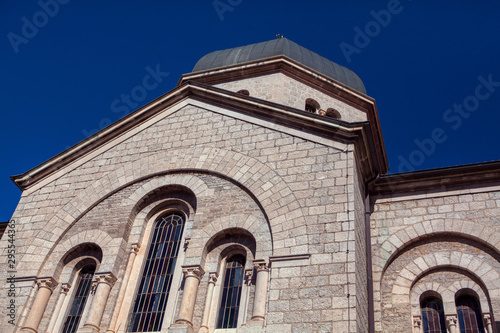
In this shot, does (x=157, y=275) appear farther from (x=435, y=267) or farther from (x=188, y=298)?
(x=435, y=267)

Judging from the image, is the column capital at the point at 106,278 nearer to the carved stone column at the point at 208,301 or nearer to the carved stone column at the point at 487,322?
the carved stone column at the point at 208,301

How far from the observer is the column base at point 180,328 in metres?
10.3

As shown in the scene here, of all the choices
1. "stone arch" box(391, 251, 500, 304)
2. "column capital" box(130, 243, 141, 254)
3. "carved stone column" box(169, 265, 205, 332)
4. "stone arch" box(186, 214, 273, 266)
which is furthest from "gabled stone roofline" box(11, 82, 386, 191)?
"carved stone column" box(169, 265, 205, 332)

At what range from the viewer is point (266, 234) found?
11.1 metres

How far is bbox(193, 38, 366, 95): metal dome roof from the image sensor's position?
790 inches

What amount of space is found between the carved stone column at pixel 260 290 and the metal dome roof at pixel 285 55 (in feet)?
35.5

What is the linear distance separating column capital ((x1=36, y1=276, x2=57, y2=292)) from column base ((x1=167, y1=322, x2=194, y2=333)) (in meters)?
3.46

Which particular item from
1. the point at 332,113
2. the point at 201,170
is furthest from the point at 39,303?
the point at 332,113

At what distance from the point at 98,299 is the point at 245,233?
3490 mm

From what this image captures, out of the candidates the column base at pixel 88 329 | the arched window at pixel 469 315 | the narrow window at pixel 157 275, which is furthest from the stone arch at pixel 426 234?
the column base at pixel 88 329

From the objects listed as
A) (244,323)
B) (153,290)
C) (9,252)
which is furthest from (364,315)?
(9,252)

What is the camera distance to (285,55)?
19469mm

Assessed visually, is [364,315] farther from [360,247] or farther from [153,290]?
[153,290]

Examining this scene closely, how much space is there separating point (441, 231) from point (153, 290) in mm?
6679
